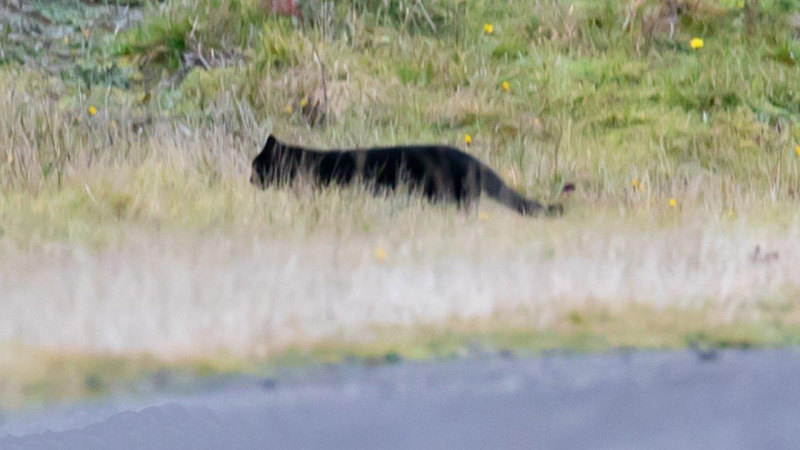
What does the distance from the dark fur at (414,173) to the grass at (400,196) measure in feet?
0.48

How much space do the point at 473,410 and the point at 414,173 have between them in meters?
2.63

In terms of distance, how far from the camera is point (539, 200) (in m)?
5.58

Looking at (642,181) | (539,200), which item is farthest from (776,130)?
(539,200)

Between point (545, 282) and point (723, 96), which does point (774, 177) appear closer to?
point (723, 96)

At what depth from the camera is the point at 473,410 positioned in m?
2.89

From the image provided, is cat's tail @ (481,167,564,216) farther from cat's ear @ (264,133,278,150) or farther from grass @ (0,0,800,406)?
cat's ear @ (264,133,278,150)

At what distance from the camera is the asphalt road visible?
8.91 ft

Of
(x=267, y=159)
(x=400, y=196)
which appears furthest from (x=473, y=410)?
(x=267, y=159)

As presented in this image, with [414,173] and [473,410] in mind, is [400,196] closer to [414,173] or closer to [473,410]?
[414,173]

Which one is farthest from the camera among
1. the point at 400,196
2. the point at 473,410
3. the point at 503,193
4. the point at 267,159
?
the point at 267,159

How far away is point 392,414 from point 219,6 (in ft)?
19.5

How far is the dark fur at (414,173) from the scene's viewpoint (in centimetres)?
526

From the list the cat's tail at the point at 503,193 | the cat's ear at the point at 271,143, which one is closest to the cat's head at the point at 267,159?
the cat's ear at the point at 271,143

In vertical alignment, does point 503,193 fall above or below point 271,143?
below
